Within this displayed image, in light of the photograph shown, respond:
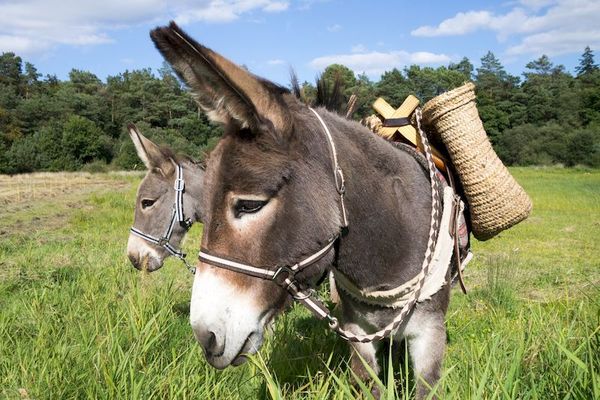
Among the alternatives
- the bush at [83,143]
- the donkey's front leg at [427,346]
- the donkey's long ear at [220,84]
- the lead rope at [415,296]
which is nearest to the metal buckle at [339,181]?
the donkey's long ear at [220,84]

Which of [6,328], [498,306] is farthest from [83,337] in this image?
[498,306]

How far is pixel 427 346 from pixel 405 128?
4.37ft

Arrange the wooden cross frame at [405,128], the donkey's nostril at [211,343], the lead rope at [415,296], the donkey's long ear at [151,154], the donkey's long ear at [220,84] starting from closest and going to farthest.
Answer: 1. the donkey's long ear at [220,84]
2. the donkey's nostril at [211,343]
3. the lead rope at [415,296]
4. the wooden cross frame at [405,128]
5. the donkey's long ear at [151,154]

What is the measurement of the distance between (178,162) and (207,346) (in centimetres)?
373

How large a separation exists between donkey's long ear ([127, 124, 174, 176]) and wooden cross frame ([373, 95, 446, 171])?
2836mm

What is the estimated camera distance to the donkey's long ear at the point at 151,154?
16.2 ft

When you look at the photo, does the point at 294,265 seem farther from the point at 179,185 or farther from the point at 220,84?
the point at 179,185

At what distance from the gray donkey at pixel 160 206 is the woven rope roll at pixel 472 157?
123 inches

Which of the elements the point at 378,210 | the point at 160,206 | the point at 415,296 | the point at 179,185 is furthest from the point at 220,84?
the point at 160,206

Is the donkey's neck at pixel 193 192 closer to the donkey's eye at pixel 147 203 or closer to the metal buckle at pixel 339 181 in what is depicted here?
the donkey's eye at pixel 147 203

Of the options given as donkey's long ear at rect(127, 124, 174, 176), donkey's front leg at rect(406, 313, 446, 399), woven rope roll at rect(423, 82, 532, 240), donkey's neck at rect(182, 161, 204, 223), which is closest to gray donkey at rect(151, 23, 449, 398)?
donkey's front leg at rect(406, 313, 446, 399)

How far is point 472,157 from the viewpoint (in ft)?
8.27

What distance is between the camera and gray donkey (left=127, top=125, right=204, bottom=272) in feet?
16.1

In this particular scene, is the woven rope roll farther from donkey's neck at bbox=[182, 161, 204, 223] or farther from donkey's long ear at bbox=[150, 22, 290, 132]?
donkey's neck at bbox=[182, 161, 204, 223]
